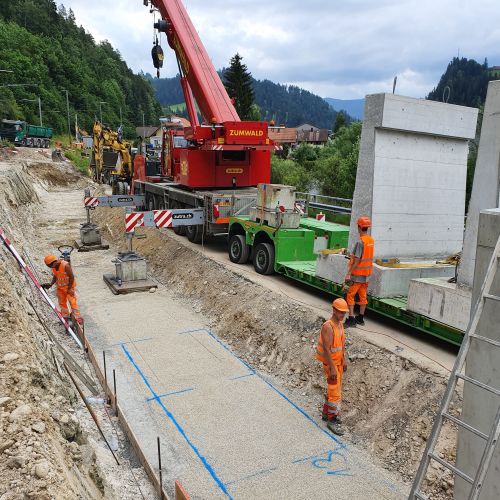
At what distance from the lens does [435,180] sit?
7703 mm

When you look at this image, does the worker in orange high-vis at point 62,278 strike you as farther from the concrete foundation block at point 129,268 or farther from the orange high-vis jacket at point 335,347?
the orange high-vis jacket at point 335,347

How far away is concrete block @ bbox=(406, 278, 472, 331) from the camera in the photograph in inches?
232

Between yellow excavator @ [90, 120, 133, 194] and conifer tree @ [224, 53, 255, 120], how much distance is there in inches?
948

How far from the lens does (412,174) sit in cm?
747

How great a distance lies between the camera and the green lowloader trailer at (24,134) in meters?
46.4

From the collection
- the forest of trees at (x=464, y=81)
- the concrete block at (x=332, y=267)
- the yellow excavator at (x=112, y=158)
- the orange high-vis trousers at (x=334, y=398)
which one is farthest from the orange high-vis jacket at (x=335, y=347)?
the forest of trees at (x=464, y=81)

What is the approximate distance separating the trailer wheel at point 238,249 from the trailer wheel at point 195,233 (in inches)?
73.5

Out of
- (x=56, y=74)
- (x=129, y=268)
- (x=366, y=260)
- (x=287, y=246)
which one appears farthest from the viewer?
(x=56, y=74)

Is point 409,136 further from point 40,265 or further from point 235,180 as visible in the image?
point 40,265

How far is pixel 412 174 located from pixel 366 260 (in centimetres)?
181

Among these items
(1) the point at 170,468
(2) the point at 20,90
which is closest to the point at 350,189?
(1) the point at 170,468

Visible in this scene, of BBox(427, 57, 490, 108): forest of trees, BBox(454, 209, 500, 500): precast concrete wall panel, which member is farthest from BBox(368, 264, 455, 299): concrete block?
BBox(427, 57, 490, 108): forest of trees

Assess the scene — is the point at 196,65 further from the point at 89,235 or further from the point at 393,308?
the point at 393,308

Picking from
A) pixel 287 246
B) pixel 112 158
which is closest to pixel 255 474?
pixel 287 246
